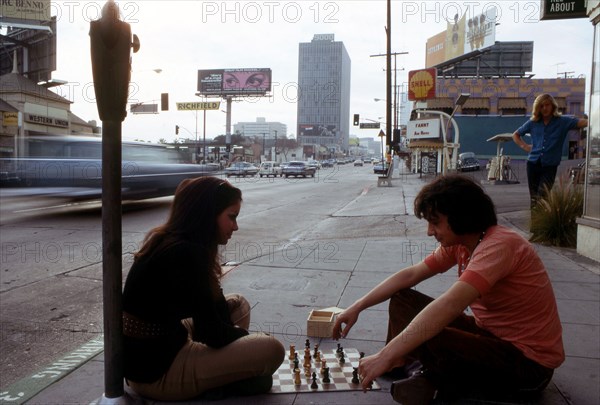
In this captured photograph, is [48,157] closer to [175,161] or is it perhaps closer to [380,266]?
[175,161]

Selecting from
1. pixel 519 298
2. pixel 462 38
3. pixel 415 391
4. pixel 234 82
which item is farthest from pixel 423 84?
pixel 415 391

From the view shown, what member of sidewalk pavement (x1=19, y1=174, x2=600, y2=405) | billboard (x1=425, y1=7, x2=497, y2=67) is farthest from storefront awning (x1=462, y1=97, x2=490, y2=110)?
sidewalk pavement (x1=19, y1=174, x2=600, y2=405)

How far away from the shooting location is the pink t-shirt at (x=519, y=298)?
2.38 metres

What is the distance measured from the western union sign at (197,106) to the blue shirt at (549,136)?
205 ft

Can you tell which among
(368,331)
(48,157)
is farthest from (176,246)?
(48,157)

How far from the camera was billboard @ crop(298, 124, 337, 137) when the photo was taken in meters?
130

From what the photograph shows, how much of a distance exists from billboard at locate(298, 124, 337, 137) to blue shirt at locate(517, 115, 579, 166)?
400 ft

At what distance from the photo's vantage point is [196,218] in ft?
8.63

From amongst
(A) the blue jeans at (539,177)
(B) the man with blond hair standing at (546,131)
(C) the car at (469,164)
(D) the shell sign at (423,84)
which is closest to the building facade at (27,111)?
(D) the shell sign at (423,84)

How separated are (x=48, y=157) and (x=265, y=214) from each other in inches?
222

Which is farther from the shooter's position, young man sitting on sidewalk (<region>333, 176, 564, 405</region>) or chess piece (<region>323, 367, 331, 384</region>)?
chess piece (<region>323, 367, 331, 384</region>)

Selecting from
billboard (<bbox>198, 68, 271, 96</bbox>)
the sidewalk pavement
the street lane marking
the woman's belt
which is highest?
billboard (<bbox>198, 68, 271, 96</bbox>)

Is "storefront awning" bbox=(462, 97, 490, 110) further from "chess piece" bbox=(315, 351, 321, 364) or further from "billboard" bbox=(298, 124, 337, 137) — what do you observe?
"billboard" bbox=(298, 124, 337, 137)

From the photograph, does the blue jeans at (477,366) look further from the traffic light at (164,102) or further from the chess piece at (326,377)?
the traffic light at (164,102)
